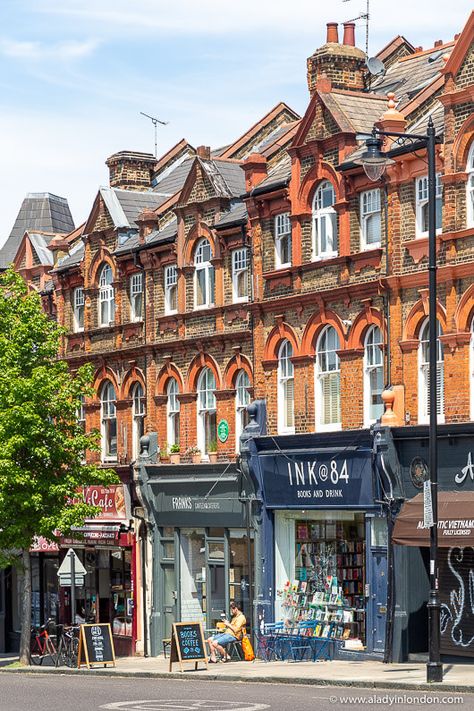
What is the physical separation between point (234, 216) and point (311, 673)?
13.5 m

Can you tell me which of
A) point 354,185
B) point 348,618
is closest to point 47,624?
point 348,618

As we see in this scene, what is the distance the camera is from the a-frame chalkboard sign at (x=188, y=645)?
31.9 metres

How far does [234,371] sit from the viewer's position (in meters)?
38.6

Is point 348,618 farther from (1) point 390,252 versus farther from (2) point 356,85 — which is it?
(2) point 356,85

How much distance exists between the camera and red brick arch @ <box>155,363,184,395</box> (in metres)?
40.9

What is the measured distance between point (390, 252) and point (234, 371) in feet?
25.2

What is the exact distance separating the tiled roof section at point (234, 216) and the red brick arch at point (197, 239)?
57cm

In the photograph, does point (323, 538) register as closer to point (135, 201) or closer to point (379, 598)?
point (379, 598)

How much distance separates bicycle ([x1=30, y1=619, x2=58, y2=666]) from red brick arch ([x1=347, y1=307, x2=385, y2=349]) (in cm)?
1137

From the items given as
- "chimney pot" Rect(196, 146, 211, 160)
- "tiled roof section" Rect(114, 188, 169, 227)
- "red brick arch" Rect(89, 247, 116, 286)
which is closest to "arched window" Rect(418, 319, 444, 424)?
"chimney pot" Rect(196, 146, 211, 160)

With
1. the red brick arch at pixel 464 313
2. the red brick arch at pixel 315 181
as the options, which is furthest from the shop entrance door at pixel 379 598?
the red brick arch at pixel 315 181

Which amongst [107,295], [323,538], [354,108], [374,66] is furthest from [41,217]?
[323,538]

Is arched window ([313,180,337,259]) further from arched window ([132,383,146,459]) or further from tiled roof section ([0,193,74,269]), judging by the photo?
tiled roof section ([0,193,74,269])

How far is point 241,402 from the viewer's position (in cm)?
3856
